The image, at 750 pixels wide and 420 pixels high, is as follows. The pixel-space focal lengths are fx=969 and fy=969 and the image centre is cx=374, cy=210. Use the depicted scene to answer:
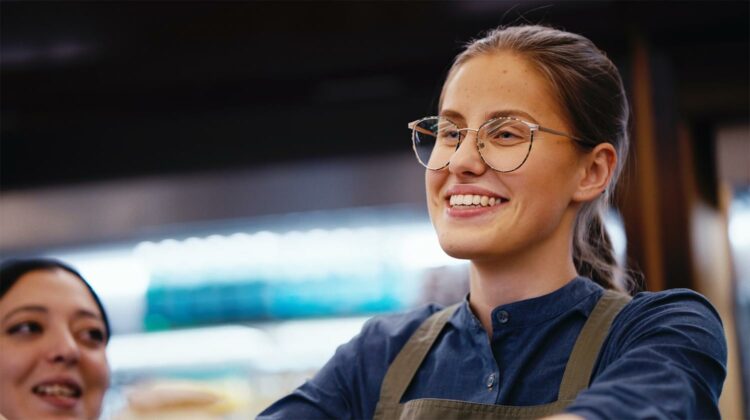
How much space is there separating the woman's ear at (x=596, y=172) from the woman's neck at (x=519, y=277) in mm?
96

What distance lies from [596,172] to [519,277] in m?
0.21

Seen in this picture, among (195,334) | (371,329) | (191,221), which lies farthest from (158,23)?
(371,329)

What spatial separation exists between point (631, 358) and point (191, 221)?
3114 millimetres

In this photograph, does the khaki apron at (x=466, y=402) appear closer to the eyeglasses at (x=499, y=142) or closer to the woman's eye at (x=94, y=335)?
the eyeglasses at (x=499, y=142)

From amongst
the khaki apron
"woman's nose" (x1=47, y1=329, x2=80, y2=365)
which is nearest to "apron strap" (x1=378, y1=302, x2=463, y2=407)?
the khaki apron

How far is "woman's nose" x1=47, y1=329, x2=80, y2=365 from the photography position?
6.24 feet

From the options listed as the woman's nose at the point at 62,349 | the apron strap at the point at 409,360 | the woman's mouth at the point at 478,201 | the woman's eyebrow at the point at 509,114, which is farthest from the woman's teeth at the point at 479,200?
the woman's nose at the point at 62,349

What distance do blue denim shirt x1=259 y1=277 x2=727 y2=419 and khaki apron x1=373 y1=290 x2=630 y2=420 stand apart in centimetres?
2

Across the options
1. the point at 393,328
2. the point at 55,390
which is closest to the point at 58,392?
the point at 55,390

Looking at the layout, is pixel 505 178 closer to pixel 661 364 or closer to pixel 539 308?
pixel 539 308

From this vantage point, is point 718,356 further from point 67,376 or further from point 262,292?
point 262,292

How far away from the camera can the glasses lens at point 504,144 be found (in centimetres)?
131

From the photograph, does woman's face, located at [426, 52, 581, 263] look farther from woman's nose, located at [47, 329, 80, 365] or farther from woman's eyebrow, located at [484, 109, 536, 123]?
woman's nose, located at [47, 329, 80, 365]

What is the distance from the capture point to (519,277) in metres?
1.35
